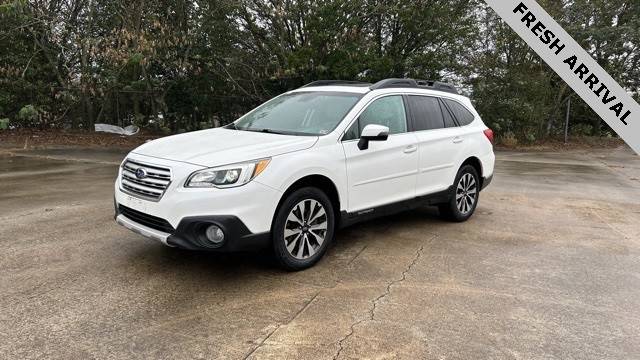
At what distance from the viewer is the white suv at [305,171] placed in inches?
152

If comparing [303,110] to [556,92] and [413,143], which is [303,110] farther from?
[556,92]

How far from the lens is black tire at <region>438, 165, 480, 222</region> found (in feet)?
20.3

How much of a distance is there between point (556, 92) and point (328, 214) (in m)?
18.7

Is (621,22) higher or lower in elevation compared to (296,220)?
higher

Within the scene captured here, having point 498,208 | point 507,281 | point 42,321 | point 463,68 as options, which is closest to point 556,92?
point 463,68

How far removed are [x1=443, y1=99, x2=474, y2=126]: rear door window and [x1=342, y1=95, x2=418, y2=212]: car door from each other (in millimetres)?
1057

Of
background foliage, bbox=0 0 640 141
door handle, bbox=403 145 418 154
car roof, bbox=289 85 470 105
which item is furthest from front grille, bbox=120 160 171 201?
background foliage, bbox=0 0 640 141

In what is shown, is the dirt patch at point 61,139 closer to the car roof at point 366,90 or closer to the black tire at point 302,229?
the car roof at point 366,90

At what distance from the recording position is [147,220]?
4074mm

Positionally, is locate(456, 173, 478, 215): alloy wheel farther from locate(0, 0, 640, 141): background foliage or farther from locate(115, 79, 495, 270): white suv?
locate(0, 0, 640, 141): background foliage

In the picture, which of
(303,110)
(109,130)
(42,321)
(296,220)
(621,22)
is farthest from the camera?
(621,22)

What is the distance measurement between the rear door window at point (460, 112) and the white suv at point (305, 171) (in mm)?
23

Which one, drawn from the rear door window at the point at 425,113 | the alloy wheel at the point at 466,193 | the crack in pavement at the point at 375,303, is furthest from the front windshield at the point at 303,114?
the alloy wheel at the point at 466,193

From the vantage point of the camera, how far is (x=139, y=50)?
12719 millimetres
